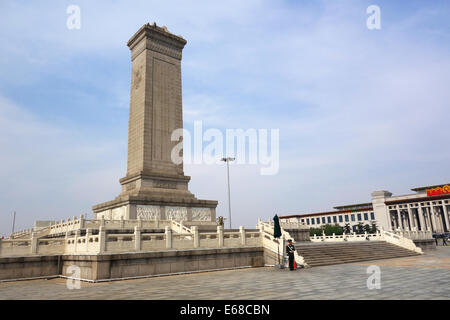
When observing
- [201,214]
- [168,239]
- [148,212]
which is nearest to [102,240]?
[168,239]

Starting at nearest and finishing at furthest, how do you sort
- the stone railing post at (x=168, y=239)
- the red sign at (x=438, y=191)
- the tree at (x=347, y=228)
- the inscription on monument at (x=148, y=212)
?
the stone railing post at (x=168, y=239) → the inscription on monument at (x=148, y=212) → the red sign at (x=438, y=191) → the tree at (x=347, y=228)

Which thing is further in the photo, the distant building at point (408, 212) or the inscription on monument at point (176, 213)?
the distant building at point (408, 212)

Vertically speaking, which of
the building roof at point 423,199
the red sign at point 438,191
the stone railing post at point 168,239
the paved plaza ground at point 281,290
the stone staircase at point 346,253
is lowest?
the paved plaza ground at point 281,290

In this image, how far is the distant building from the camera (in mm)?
80250

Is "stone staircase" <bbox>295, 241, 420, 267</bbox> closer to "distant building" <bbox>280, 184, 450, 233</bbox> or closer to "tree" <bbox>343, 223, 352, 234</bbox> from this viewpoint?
"distant building" <bbox>280, 184, 450, 233</bbox>

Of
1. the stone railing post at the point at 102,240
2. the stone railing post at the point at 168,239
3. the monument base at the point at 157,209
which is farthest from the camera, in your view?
the monument base at the point at 157,209

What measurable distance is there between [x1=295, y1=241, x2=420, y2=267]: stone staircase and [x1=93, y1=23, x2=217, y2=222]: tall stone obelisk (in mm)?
13193

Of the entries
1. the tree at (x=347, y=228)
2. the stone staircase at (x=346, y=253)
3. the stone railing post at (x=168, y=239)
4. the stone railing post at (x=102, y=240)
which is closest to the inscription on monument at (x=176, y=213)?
the stone staircase at (x=346, y=253)

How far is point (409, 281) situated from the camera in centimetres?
1144

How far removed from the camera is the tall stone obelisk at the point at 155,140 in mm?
30891

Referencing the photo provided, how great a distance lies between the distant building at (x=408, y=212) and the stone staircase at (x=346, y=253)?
5110cm

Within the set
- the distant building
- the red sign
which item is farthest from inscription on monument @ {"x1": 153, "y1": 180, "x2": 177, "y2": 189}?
the red sign

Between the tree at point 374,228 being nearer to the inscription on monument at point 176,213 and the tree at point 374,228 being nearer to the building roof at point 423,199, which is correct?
the building roof at point 423,199
